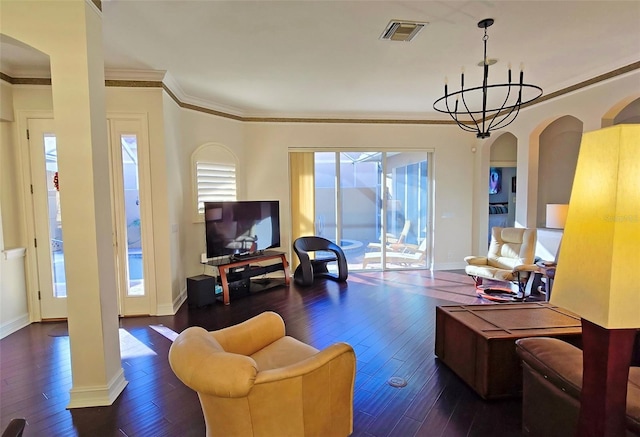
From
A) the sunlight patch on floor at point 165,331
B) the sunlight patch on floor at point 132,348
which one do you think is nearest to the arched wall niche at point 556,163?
the sunlight patch on floor at point 165,331

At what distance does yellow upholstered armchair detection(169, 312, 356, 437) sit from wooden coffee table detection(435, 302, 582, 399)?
1.12 metres

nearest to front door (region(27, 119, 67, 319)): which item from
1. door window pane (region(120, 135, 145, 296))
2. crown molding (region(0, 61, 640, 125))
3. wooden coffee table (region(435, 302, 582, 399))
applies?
crown molding (region(0, 61, 640, 125))

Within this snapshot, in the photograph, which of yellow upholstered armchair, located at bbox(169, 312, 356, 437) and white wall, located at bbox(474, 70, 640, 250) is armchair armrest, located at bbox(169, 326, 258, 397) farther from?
white wall, located at bbox(474, 70, 640, 250)

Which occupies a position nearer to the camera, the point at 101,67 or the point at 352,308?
the point at 101,67

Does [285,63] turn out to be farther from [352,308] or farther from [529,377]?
[529,377]

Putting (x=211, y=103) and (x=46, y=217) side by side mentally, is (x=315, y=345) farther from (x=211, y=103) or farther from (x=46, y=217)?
(x=211, y=103)

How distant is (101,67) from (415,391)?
3354mm

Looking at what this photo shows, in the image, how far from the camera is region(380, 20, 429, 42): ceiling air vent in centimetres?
295

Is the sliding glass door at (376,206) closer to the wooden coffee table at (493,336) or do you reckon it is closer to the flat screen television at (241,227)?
the flat screen television at (241,227)

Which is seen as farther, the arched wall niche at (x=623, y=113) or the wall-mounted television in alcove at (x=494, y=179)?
the wall-mounted television in alcove at (x=494, y=179)

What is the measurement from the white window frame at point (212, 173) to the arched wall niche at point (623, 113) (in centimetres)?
519

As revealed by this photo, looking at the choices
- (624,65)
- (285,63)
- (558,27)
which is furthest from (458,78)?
(285,63)

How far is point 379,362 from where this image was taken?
2998 millimetres

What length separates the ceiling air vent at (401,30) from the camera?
2.95 metres
